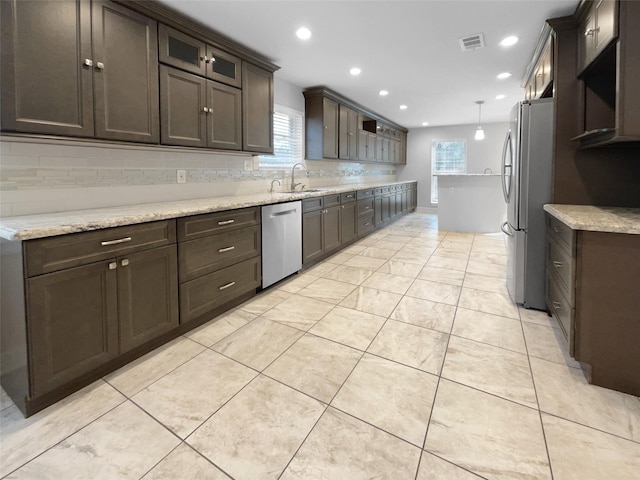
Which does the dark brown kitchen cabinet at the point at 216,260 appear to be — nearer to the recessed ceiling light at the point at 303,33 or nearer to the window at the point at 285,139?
the window at the point at 285,139

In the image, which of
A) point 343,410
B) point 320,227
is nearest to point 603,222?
point 343,410

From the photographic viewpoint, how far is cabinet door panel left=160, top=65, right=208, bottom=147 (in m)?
2.47

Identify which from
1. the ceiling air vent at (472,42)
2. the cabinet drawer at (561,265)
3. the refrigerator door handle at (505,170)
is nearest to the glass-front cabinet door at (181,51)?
the ceiling air vent at (472,42)

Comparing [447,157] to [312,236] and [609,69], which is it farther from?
[609,69]

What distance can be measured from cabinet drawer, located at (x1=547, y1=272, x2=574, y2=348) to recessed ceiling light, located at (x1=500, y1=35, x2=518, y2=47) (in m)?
2.21

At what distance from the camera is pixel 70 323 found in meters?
1.66

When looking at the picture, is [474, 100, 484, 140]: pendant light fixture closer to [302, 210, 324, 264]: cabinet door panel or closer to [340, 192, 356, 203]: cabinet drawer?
[340, 192, 356, 203]: cabinet drawer

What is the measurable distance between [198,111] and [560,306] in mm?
3011

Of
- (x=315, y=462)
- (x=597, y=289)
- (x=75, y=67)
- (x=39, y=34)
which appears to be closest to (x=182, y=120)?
(x=75, y=67)

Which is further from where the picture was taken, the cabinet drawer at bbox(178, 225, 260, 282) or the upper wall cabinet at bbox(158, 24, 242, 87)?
the upper wall cabinet at bbox(158, 24, 242, 87)

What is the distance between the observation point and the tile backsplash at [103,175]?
6.42ft

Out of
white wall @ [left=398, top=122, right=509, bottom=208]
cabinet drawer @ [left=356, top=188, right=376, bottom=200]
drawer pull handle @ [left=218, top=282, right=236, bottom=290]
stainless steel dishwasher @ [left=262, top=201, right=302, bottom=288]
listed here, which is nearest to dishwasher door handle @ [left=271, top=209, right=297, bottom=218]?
stainless steel dishwasher @ [left=262, top=201, right=302, bottom=288]

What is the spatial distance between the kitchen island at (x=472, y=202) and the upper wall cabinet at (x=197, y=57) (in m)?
4.56

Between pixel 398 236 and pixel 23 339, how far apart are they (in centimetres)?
530
